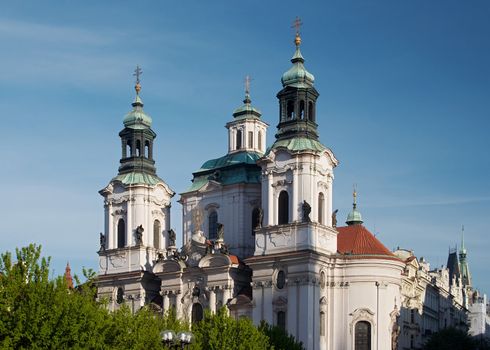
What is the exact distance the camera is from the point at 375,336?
77.4 meters

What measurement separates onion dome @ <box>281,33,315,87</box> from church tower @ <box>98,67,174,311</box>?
16.3 metres

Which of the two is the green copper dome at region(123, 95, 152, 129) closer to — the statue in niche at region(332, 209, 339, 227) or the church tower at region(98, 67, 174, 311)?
the church tower at region(98, 67, 174, 311)

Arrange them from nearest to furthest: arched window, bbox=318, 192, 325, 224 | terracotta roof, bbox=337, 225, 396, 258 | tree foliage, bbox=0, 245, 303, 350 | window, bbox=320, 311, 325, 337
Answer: tree foliage, bbox=0, 245, 303, 350
window, bbox=320, 311, 325, 337
arched window, bbox=318, 192, 325, 224
terracotta roof, bbox=337, 225, 396, 258

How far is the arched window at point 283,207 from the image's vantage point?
3105 inches

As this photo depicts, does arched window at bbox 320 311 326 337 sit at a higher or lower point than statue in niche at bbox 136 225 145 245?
lower

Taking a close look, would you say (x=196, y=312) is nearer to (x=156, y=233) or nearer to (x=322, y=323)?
(x=156, y=233)

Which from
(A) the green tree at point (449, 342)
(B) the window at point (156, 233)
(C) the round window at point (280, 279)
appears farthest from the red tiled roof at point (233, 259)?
(A) the green tree at point (449, 342)

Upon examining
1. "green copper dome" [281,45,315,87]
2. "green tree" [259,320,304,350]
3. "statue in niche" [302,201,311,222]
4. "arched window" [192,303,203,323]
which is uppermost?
"green copper dome" [281,45,315,87]

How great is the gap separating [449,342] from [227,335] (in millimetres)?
33004

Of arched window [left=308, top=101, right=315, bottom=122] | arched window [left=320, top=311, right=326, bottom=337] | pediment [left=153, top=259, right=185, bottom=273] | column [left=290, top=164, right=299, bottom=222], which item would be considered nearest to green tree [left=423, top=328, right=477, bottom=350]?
arched window [left=320, top=311, right=326, bottom=337]

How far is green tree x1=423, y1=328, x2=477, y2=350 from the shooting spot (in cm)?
8650

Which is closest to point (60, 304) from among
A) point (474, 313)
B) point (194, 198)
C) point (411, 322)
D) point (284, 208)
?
point (284, 208)

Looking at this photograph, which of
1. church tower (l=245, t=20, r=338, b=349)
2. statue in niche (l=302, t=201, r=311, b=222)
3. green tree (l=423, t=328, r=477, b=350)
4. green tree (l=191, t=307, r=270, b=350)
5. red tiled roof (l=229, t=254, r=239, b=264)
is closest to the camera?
green tree (l=191, t=307, r=270, b=350)

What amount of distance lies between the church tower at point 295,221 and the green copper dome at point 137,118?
51.9ft
